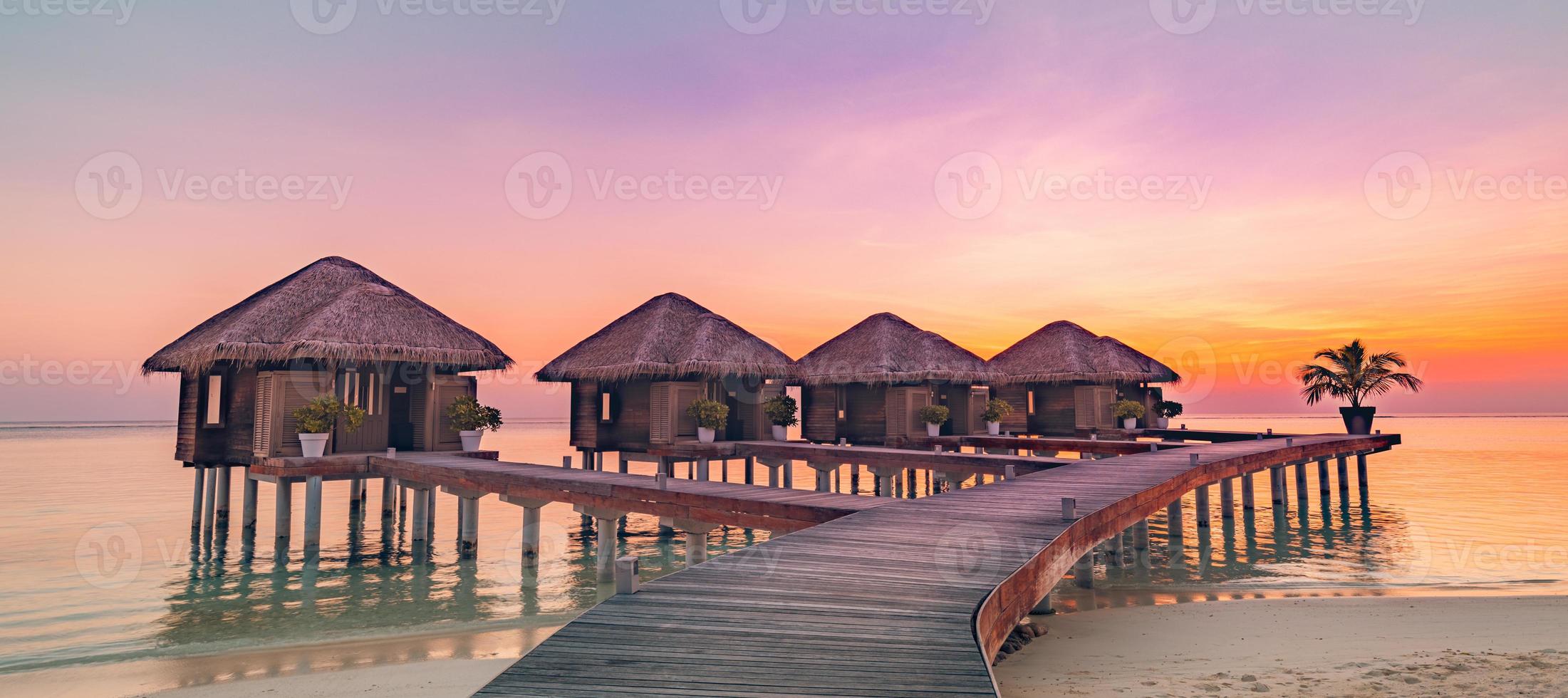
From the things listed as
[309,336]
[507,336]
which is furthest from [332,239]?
[309,336]

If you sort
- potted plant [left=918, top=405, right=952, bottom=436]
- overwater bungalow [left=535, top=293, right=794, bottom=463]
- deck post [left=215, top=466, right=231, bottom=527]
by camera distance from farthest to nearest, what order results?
potted plant [left=918, top=405, right=952, bottom=436]
overwater bungalow [left=535, top=293, right=794, bottom=463]
deck post [left=215, top=466, right=231, bottom=527]

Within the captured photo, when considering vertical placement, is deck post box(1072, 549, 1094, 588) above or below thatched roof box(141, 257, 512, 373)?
below

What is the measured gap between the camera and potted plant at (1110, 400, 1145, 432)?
27625 mm

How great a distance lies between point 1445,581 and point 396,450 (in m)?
19.3

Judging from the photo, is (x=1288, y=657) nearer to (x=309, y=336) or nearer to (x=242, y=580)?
(x=242, y=580)

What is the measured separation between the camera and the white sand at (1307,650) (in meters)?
7.07

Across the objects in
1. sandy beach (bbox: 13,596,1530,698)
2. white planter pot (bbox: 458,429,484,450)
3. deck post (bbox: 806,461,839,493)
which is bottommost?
sandy beach (bbox: 13,596,1530,698)

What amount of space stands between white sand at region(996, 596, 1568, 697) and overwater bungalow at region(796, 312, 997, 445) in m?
13.5

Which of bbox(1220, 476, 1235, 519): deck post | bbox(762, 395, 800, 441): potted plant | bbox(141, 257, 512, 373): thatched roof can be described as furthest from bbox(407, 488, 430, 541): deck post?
bbox(1220, 476, 1235, 519): deck post

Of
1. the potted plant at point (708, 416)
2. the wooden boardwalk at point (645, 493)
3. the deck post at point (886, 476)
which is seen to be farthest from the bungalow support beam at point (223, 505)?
the deck post at point (886, 476)

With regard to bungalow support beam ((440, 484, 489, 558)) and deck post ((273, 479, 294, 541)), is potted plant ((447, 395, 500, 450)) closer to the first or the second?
bungalow support beam ((440, 484, 489, 558))

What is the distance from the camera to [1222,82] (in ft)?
55.7

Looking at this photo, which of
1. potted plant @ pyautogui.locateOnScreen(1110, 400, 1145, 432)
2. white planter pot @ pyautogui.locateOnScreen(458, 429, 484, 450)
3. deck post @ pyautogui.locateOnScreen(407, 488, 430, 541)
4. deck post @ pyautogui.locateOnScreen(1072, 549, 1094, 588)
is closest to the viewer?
deck post @ pyautogui.locateOnScreen(1072, 549, 1094, 588)

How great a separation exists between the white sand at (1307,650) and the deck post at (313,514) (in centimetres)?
1257
